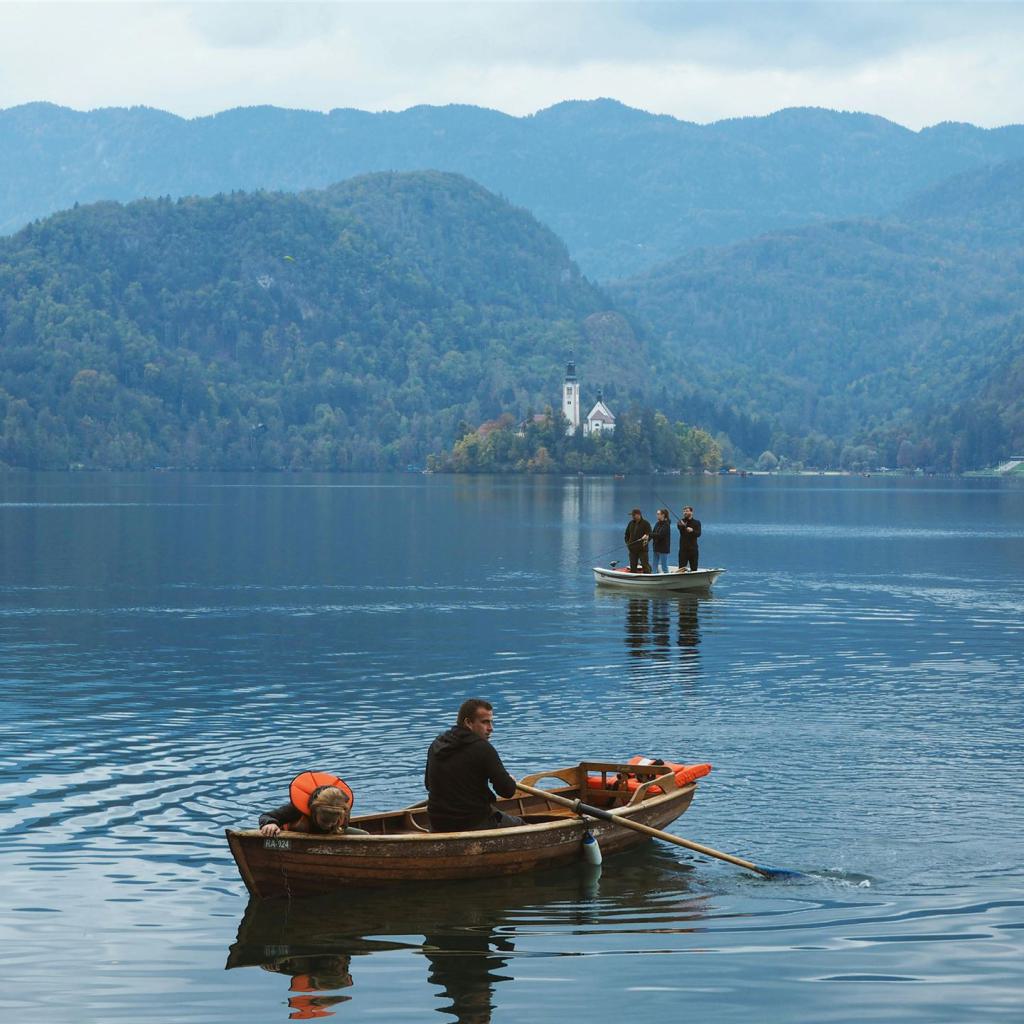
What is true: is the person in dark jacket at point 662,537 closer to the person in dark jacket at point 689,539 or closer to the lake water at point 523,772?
the person in dark jacket at point 689,539

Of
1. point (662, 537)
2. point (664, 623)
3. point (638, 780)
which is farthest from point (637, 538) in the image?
point (638, 780)

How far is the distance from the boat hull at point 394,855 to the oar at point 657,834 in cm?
23

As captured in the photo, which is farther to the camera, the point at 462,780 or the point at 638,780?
the point at 638,780

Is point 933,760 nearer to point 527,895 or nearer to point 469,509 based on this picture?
point 527,895

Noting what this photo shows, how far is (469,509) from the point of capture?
6329 inches

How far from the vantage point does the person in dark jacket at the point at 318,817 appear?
20141mm

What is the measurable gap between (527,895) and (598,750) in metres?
9.16

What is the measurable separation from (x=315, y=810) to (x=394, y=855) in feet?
3.85

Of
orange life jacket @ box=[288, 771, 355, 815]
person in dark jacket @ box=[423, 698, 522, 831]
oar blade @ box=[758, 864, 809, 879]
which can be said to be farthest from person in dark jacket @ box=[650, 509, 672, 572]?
orange life jacket @ box=[288, 771, 355, 815]

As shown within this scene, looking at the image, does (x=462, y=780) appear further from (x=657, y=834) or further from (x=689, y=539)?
(x=689, y=539)

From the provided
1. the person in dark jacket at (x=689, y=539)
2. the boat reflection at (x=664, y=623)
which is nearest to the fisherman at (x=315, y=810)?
the boat reflection at (x=664, y=623)

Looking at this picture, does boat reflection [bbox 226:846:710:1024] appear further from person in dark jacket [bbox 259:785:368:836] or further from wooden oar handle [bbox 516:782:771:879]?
person in dark jacket [bbox 259:785:368:836]

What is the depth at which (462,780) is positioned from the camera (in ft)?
69.4

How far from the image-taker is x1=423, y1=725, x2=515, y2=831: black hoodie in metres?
20.9
